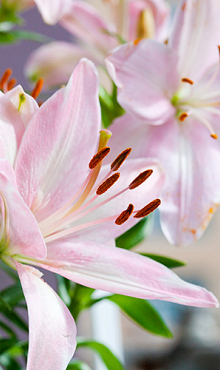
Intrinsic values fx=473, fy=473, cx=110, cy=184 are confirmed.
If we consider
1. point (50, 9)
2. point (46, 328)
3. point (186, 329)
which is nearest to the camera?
point (46, 328)

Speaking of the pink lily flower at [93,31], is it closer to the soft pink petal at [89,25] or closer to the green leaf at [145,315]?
the soft pink petal at [89,25]

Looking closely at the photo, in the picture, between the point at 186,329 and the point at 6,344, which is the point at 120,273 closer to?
the point at 6,344

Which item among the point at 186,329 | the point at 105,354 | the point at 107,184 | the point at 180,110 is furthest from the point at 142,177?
the point at 186,329

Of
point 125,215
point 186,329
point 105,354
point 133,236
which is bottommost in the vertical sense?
point 186,329

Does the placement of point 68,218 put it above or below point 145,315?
above

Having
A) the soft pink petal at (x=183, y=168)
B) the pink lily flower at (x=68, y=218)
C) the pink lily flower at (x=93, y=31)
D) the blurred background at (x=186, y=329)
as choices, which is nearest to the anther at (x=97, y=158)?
the pink lily flower at (x=68, y=218)

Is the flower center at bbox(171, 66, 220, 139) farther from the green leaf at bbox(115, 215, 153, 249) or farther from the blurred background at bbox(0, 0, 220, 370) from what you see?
the blurred background at bbox(0, 0, 220, 370)

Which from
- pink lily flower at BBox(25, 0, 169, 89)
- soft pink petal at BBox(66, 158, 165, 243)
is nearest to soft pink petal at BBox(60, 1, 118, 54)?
pink lily flower at BBox(25, 0, 169, 89)
